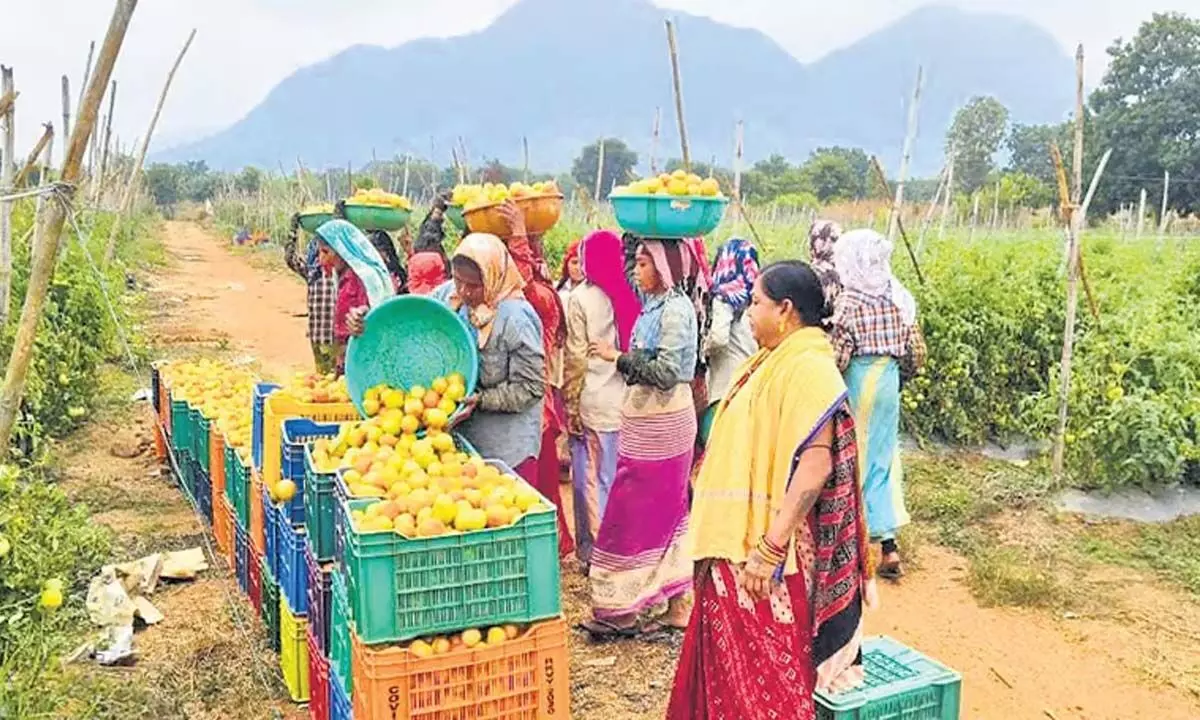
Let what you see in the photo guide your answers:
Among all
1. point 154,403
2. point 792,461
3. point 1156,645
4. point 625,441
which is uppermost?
point 792,461

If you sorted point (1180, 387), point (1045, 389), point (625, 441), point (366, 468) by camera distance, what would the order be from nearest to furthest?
point (366, 468) < point (625, 441) < point (1180, 387) < point (1045, 389)

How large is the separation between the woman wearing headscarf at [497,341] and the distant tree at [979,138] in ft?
127

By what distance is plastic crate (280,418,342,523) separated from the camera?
3.87 m

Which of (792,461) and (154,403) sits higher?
(792,461)

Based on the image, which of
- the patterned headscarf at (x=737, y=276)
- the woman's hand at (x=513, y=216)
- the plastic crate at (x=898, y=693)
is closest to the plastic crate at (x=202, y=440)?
the woman's hand at (x=513, y=216)

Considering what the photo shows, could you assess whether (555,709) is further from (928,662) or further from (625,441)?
(625,441)

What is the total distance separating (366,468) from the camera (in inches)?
138

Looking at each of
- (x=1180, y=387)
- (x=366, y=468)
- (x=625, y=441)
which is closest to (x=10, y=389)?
(x=366, y=468)

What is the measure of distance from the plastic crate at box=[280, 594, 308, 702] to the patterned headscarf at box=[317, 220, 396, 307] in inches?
47.3

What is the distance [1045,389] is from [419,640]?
231 inches

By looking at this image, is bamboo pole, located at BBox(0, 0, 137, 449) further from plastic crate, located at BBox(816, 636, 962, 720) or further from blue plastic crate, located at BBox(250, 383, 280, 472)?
plastic crate, located at BBox(816, 636, 962, 720)

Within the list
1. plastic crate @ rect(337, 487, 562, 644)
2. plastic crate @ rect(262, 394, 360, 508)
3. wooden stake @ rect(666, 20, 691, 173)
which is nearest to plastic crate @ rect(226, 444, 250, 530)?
plastic crate @ rect(262, 394, 360, 508)

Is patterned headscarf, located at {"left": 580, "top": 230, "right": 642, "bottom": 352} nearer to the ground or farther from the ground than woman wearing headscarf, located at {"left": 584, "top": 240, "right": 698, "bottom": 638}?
farther from the ground

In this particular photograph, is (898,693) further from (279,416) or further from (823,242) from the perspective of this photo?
(823,242)
